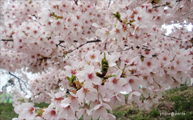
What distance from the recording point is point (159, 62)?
1.23 m

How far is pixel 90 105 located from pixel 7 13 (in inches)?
145

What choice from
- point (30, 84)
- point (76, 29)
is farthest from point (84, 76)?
point (30, 84)

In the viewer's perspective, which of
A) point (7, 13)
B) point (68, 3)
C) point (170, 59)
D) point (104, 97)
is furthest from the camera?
point (7, 13)

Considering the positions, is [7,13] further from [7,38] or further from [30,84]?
[30,84]

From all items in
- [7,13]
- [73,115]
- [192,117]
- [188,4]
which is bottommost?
[192,117]

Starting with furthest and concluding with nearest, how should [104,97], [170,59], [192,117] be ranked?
[192,117]
[170,59]
[104,97]

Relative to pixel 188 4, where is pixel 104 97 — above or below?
below

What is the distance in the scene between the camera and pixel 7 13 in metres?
3.24

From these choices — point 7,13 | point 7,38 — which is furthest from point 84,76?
point 7,13

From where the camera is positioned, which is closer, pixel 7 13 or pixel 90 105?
pixel 90 105

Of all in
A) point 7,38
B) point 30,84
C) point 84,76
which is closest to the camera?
point 84,76

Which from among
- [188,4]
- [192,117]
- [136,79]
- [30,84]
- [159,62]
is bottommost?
[192,117]

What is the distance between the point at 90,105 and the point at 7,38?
2544 millimetres

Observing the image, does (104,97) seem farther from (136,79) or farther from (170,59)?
(170,59)
